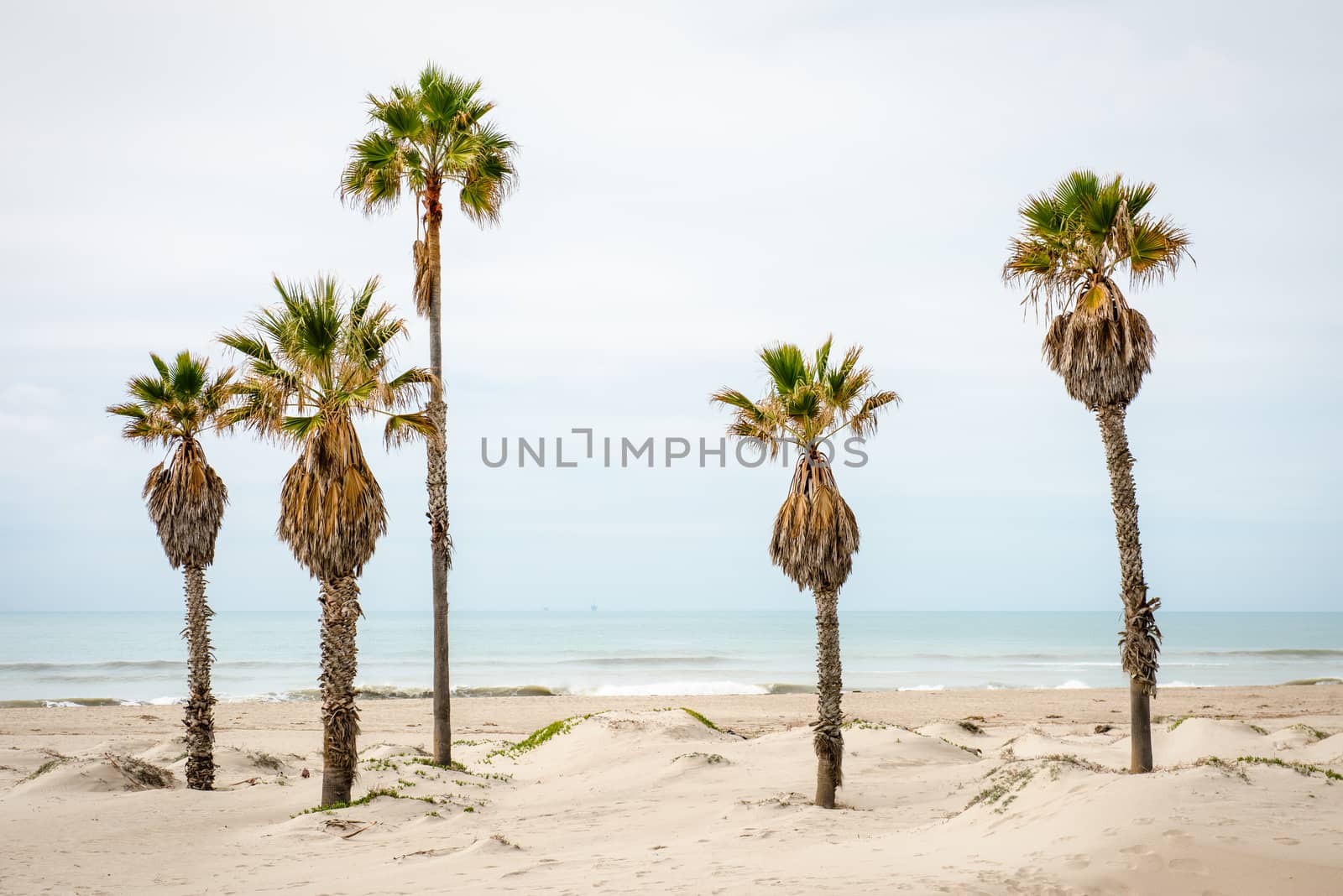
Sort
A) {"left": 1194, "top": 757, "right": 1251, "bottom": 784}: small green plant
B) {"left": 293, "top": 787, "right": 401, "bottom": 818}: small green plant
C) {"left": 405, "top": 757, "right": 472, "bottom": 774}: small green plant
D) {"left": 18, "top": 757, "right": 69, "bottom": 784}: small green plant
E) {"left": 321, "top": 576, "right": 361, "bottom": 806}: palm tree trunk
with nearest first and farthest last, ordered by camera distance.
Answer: {"left": 1194, "top": 757, "right": 1251, "bottom": 784}: small green plant, {"left": 293, "top": 787, "right": 401, "bottom": 818}: small green plant, {"left": 321, "top": 576, "right": 361, "bottom": 806}: palm tree trunk, {"left": 18, "top": 757, "right": 69, "bottom": 784}: small green plant, {"left": 405, "top": 757, "right": 472, "bottom": 774}: small green plant

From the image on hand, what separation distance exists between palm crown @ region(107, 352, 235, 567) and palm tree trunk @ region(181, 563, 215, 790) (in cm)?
44

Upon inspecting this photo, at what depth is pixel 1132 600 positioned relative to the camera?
14.1 meters

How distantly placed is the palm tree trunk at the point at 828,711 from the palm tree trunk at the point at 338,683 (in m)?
6.33

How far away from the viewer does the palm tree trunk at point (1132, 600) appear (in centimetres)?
1359

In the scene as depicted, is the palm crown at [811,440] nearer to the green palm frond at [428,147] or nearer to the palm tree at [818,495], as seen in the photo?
the palm tree at [818,495]

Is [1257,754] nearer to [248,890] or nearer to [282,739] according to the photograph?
[248,890]

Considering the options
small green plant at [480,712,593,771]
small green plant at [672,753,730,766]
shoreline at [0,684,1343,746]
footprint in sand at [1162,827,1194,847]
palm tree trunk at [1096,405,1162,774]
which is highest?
palm tree trunk at [1096,405,1162,774]

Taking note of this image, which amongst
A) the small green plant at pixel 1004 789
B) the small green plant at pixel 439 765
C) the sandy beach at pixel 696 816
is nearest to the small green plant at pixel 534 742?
the sandy beach at pixel 696 816

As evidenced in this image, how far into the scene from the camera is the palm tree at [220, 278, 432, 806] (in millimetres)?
12867

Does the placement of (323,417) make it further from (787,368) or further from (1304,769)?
(1304,769)

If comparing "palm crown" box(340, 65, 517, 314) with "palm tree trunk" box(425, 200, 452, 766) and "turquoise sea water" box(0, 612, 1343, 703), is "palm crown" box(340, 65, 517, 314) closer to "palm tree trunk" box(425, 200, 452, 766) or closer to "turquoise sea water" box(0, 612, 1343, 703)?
"palm tree trunk" box(425, 200, 452, 766)

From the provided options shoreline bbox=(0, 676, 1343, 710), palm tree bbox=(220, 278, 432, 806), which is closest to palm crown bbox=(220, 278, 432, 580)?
palm tree bbox=(220, 278, 432, 806)

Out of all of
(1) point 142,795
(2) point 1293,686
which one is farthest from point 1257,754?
(2) point 1293,686

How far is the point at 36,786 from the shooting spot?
14844mm
